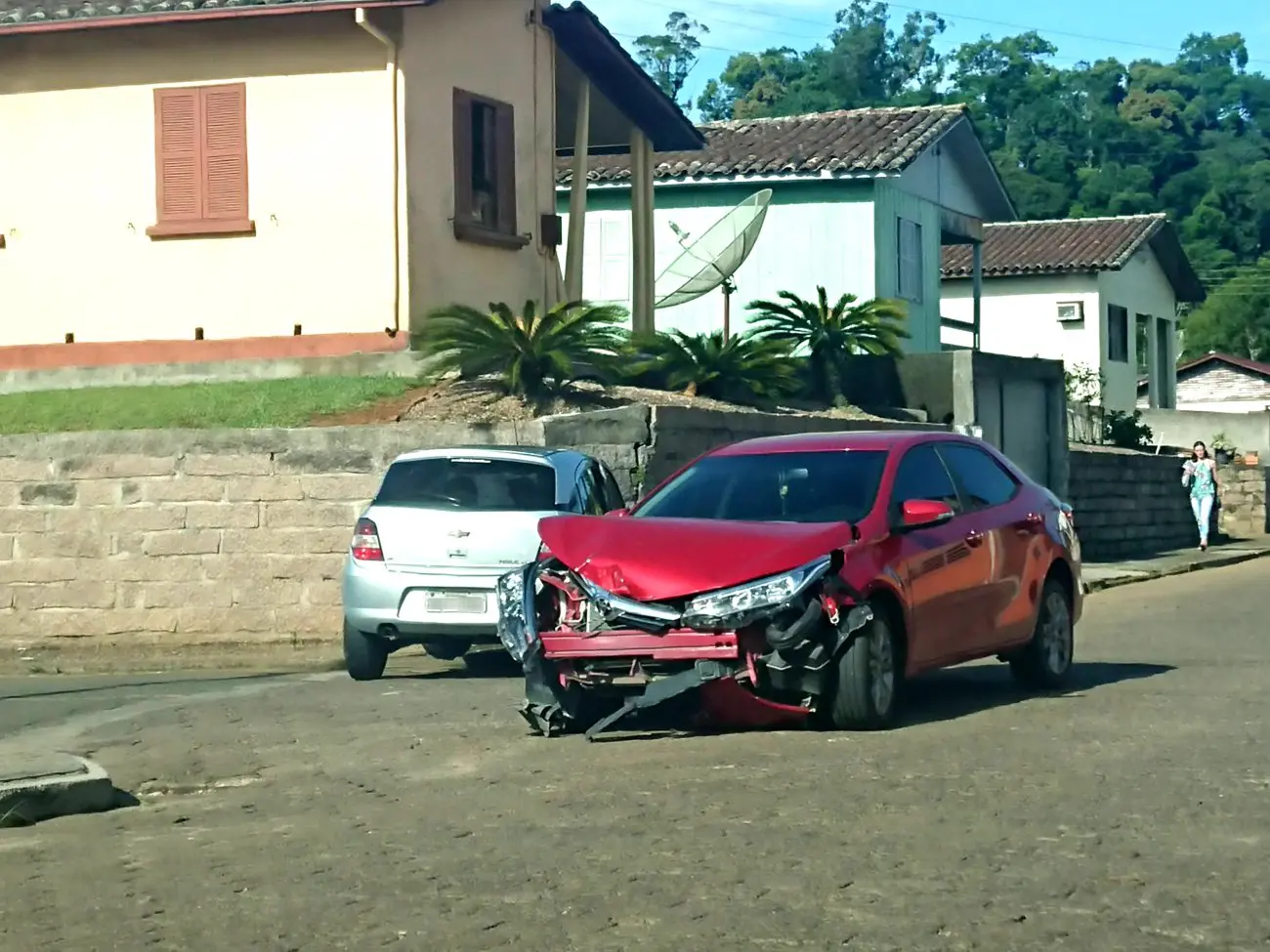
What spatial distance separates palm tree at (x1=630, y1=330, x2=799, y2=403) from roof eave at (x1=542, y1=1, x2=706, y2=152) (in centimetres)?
494

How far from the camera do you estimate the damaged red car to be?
9797 mm

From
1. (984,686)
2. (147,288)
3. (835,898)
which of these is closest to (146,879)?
(835,898)

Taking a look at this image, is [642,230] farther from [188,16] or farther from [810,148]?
[810,148]

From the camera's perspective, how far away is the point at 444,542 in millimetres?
13344

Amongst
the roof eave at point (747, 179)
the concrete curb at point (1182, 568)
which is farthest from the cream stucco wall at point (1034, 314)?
the concrete curb at point (1182, 568)

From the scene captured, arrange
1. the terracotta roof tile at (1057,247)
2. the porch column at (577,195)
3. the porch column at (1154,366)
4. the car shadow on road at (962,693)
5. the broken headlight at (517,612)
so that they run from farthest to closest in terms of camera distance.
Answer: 1. the porch column at (1154,366)
2. the terracotta roof tile at (1057,247)
3. the porch column at (577,195)
4. the car shadow on road at (962,693)
5. the broken headlight at (517,612)

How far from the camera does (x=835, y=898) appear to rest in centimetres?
648

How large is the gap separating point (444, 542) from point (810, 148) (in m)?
22.8

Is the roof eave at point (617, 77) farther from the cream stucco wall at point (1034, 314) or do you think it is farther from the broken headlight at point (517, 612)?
the cream stucco wall at point (1034, 314)

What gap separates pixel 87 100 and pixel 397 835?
16178 mm

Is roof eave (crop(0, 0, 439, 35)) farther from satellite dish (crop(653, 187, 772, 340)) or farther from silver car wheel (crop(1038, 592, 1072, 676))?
silver car wheel (crop(1038, 592, 1072, 676))

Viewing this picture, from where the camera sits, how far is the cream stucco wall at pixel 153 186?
70.5 feet

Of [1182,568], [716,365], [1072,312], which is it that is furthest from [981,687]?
[1072,312]

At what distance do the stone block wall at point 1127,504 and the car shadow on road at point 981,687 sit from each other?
14155mm
